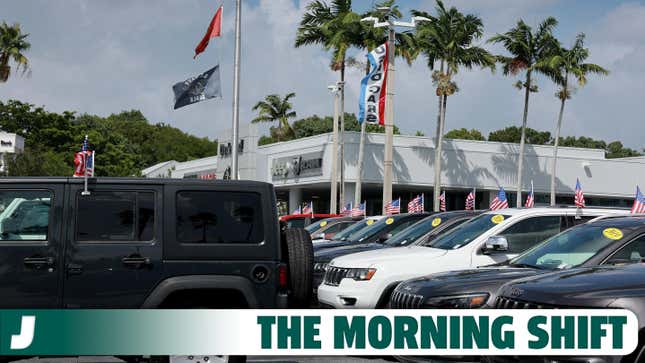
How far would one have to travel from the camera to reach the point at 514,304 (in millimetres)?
5996

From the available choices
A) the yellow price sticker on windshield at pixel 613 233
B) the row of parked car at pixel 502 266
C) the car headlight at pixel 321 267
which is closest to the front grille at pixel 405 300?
the row of parked car at pixel 502 266

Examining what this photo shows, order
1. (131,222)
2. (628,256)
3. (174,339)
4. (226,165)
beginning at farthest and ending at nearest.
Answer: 1. (226,165)
2. (628,256)
3. (131,222)
4. (174,339)

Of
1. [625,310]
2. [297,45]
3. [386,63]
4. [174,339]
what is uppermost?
[297,45]

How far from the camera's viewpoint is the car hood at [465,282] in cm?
745

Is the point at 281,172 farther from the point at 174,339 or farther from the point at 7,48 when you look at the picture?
the point at 174,339

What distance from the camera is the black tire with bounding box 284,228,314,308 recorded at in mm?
7344

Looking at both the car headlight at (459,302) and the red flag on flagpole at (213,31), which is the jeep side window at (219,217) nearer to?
the car headlight at (459,302)

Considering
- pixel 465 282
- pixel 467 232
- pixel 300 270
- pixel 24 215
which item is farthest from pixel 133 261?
pixel 467 232

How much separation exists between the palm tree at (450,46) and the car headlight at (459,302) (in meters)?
31.2

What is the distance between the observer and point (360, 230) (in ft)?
51.2

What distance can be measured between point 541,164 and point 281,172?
49.6ft

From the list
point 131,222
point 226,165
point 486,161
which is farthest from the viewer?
point 226,165

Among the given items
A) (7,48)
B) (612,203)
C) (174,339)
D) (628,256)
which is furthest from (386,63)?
(7,48)

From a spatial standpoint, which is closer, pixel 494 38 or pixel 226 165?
pixel 494 38
